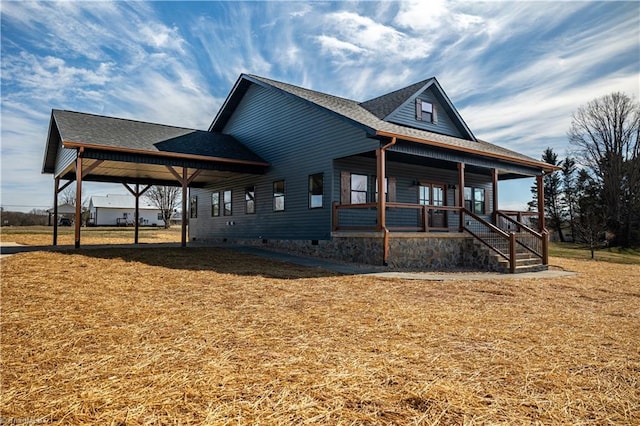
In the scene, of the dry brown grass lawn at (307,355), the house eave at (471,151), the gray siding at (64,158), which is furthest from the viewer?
the gray siding at (64,158)

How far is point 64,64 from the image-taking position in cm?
1188

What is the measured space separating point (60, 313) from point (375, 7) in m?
12.6

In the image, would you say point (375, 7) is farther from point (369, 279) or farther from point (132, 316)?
point (132, 316)

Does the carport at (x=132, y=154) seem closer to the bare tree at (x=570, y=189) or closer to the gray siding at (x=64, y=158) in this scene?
the gray siding at (x=64, y=158)

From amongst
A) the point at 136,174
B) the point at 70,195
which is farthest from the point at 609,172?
the point at 70,195

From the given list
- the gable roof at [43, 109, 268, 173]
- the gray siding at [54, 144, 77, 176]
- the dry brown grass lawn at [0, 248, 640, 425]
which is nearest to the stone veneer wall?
the dry brown grass lawn at [0, 248, 640, 425]

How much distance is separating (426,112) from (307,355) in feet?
47.9

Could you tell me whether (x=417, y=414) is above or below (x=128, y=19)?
below

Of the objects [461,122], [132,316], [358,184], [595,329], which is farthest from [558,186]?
[132,316]

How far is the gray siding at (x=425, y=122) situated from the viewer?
49.5 ft

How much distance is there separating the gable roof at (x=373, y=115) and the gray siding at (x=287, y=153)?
338 millimetres

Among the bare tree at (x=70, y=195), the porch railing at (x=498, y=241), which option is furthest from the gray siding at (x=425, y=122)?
the bare tree at (x=70, y=195)

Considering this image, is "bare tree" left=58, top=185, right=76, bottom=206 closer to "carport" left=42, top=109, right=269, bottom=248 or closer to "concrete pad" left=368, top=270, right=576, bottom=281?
"carport" left=42, top=109, right=269, bottom=248

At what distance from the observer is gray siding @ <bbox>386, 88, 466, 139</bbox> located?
15.1m
